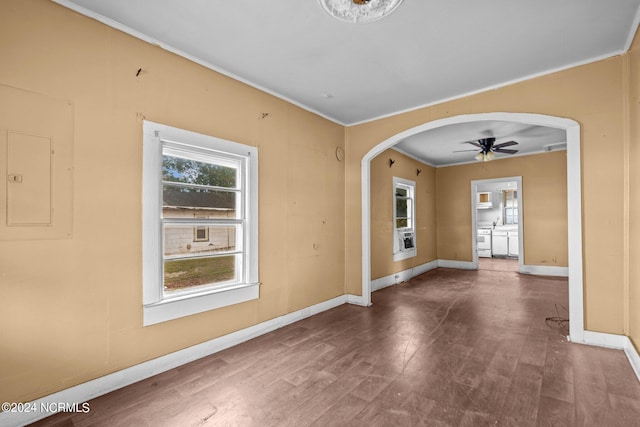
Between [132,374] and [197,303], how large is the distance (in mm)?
720

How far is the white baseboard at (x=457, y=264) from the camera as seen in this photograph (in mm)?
7934

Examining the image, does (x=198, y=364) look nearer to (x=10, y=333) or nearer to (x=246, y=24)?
(x=10, y=333)

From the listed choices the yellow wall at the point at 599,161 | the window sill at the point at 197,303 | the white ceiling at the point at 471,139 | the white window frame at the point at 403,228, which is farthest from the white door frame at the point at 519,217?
the window sill at the point at 197,303

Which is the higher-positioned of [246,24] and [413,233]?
[246,24]

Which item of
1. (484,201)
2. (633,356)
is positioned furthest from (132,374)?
(484,201)

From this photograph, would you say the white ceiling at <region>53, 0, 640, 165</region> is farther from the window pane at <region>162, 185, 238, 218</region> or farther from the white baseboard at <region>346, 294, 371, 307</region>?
the white baseboard at <region>346, 294, 371, 307</region>

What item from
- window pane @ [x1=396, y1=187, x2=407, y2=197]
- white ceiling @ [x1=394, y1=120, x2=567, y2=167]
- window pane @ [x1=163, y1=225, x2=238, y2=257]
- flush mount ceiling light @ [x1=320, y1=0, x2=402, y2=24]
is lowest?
window pane @ [x1=163, y1=225, x2=238, y2=257]

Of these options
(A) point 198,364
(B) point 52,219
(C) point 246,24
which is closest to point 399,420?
(A) point 198,364

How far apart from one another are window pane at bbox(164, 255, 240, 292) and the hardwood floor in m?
0.74

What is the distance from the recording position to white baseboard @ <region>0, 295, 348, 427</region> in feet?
6.48

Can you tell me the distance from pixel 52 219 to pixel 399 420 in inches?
109

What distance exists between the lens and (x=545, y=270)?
22.9 ft

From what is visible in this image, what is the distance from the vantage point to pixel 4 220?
192cm

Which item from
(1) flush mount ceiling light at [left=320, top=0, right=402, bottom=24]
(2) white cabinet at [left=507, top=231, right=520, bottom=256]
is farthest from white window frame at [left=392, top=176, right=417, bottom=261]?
(2) white cabinet at [left=507, top=231, right=520, bottom=256]
